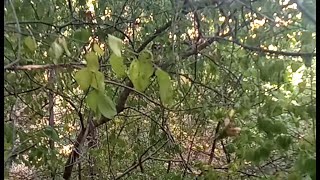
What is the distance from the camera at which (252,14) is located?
879mm

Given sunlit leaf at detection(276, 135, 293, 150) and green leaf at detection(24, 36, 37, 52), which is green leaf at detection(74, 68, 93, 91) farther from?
sunlit leaf at detection(276, 135, 293, 150)

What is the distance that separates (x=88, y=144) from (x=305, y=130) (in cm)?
70

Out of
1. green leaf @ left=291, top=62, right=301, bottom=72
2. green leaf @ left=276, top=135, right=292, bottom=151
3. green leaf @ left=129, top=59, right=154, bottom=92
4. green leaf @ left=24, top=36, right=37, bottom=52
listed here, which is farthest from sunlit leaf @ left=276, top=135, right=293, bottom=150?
green leaf @ left=24, top=36, right=37, bottom=52

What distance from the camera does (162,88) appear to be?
2.08 ft

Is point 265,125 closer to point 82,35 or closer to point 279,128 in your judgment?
point 279,128

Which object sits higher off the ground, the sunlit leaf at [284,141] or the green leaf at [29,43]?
the green leaf at [29,43]

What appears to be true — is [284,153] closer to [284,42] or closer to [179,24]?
[284,42]

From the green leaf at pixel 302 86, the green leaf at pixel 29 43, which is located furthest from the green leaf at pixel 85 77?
the green leaf at pixel 302 86

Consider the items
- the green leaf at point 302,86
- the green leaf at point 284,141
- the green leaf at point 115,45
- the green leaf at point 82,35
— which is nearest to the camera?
the green leaf at point 115,45

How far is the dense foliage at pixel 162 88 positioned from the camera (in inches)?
28.2

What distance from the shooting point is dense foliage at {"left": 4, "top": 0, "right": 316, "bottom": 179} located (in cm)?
72

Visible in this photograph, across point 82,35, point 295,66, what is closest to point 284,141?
point 295,66

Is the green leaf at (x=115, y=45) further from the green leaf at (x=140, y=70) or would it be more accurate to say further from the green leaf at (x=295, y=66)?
the green leaf at (x=295, y=66)

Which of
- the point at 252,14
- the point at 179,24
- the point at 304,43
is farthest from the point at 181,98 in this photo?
the point at 304,43
